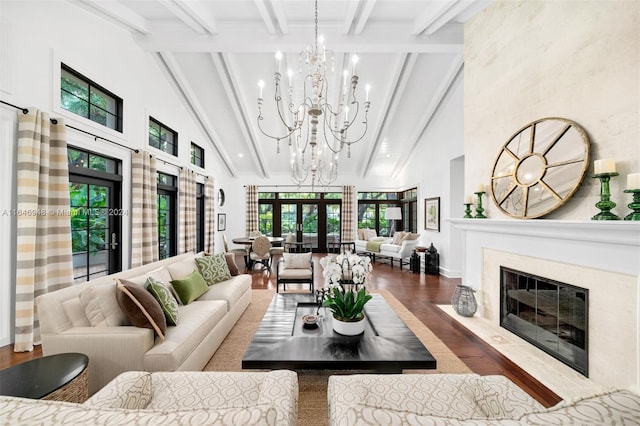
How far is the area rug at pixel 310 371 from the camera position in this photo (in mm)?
1822

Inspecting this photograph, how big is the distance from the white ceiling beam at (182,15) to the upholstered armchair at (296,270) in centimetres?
346

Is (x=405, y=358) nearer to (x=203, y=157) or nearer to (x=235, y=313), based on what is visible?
(x=235, y=313)

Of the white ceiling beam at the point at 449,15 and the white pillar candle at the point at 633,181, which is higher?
the white ceiling beam at the point at 449,15

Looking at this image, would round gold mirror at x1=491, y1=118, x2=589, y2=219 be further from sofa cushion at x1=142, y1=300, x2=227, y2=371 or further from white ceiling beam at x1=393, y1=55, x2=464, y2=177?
sofa cushion at x1=142, y1=300, x2=227, y2=371

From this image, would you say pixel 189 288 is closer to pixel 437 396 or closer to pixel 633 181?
pixel 437 396

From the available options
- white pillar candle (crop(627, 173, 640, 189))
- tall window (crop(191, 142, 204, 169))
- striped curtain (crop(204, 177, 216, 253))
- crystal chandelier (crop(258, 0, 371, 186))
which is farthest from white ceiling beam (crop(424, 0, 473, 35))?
striped curtain (crop(204, 177, 216, 253))

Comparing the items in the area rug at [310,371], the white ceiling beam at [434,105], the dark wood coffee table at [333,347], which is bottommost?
the area rug at [310,371]

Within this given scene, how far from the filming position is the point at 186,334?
2107 mm

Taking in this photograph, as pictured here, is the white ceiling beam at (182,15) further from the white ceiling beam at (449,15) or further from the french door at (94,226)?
the white ceiling beam at (449,15)

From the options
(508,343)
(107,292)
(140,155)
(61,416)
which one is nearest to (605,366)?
(508,343)

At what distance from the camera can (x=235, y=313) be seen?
319 cm

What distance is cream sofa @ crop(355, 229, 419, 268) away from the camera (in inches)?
259

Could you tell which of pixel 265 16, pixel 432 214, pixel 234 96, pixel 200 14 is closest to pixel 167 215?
pixel 234 96

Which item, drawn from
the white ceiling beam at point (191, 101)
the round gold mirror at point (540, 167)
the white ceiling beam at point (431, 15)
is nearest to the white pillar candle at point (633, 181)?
the round gold mirror at point (540, 167)
